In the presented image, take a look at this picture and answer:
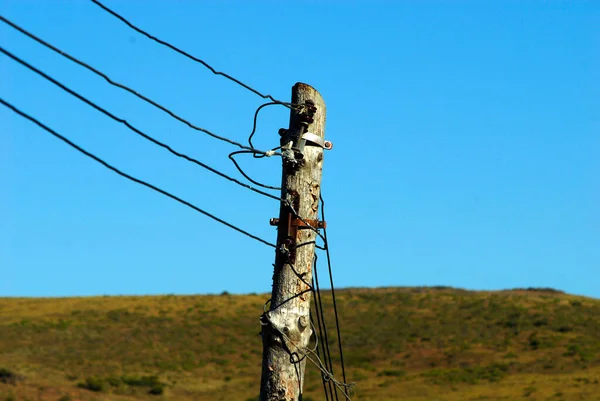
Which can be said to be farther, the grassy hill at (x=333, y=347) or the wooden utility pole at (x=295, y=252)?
the grassy hill at (x=333, y=347)

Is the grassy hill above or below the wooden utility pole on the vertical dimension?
above

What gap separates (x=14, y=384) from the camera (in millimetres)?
43156

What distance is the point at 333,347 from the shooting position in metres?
61.3

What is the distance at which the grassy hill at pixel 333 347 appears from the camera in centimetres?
4634

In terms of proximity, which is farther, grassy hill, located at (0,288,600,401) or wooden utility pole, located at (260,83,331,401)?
grassy hill, located at (0,288,600,401)

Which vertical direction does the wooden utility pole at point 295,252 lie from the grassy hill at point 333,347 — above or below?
below

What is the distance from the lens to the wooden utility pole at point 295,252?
8.26 m

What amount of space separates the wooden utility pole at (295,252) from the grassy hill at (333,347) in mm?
33420

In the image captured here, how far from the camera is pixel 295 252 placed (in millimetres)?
8398

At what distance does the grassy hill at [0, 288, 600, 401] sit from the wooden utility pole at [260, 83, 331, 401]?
110ft

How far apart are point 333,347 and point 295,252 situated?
5369cm

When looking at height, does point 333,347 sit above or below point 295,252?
above

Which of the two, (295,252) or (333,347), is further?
(333,347)

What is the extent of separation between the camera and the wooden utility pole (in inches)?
325
